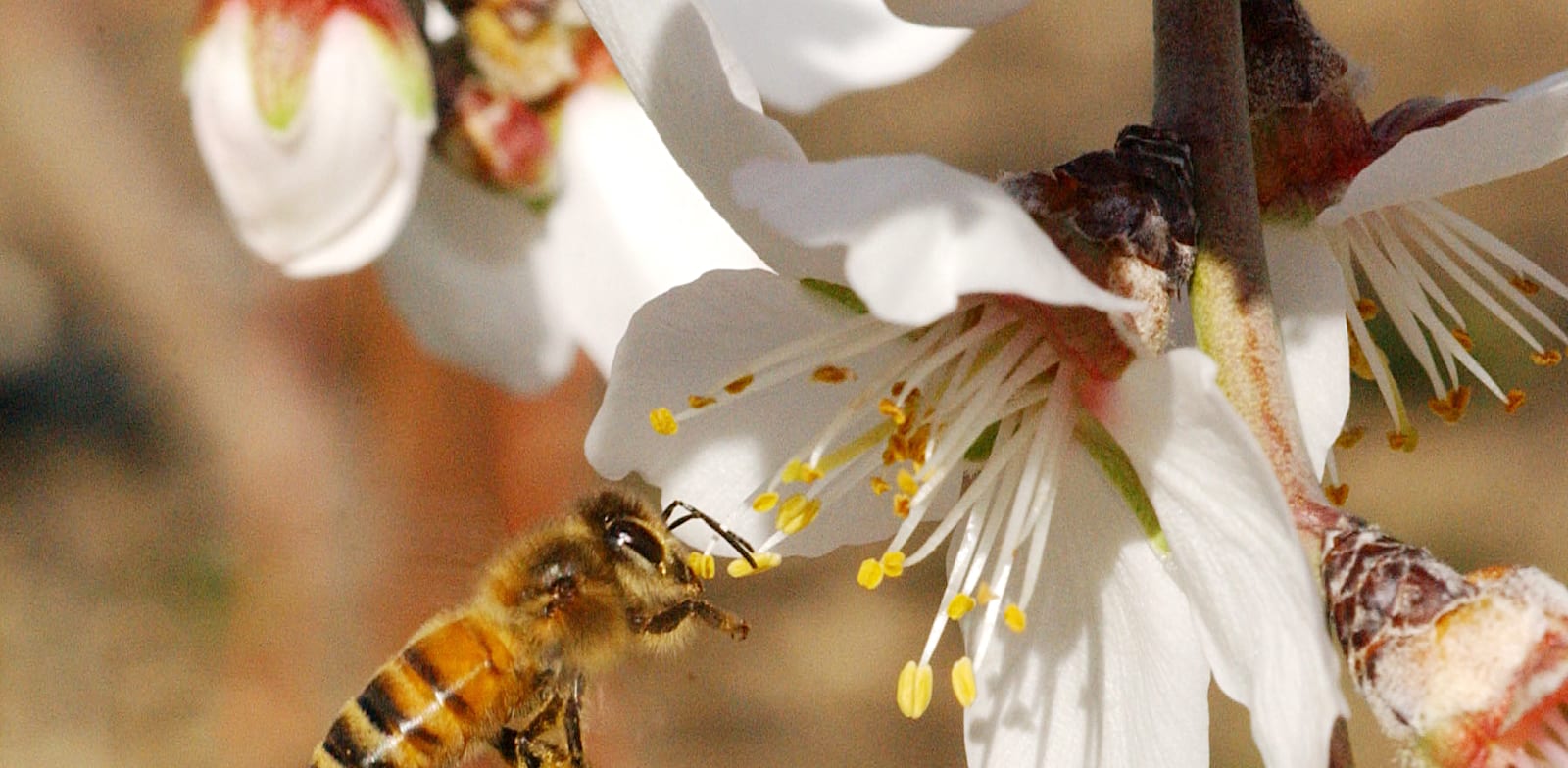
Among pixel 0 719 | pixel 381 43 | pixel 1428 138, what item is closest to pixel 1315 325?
pixel 1428 138

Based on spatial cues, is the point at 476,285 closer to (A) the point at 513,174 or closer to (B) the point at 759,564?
(A) the point at 513,174

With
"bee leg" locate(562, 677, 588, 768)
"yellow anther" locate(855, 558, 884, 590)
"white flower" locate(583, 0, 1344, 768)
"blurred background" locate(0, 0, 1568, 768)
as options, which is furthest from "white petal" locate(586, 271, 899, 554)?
"blurred background" locate(0, 0, 1568, 768)

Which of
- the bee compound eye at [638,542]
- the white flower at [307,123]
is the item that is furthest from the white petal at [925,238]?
the white flower at [307,123]

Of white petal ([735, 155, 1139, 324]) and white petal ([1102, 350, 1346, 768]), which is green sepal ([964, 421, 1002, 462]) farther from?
white petal ([735, 155, 1139, 324])

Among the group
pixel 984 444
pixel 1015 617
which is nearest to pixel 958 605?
pixel 1015 617

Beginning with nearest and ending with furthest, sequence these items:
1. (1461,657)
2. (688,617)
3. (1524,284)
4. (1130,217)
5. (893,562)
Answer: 1. (1461,657)
2. (1130,217)
3. (893,562)
4. (1524,284)
5. (688,617)

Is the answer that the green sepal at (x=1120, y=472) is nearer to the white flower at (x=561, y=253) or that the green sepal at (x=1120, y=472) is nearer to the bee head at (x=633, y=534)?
the bee head at (x=633, y=534)
